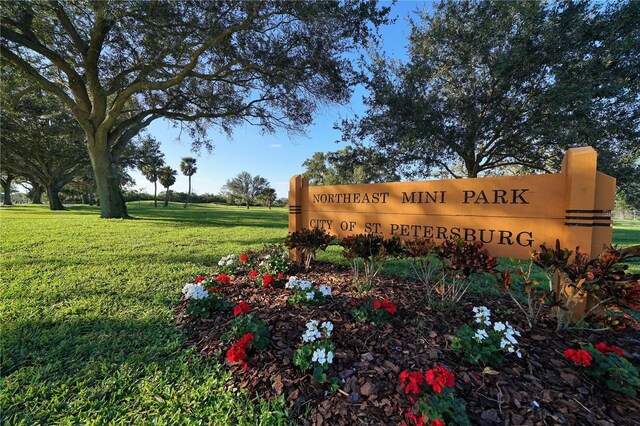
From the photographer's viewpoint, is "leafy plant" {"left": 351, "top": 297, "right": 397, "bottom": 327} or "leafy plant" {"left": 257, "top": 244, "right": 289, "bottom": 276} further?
"leafy plant" {"left": 257, "top": 244, "right": 289, "bottom": 276}

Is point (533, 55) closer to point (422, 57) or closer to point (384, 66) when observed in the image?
point (422, 57)

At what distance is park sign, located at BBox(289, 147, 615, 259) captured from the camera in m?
2.29

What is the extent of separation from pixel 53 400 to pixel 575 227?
4300mm

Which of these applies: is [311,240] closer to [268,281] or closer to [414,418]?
[268,281]

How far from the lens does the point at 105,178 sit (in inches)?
478


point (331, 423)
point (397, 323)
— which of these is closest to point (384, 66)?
point (397, 323)

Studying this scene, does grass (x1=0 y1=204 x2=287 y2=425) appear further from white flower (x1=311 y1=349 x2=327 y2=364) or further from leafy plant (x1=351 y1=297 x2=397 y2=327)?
leafy plant (x1=351 y1=297 x2=397 y2=327)

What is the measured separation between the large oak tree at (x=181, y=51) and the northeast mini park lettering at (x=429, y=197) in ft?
17.2

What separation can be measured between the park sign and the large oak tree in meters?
5.63

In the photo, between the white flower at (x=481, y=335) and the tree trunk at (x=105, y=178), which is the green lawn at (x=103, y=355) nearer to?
the white flower at (x=481, y=335)

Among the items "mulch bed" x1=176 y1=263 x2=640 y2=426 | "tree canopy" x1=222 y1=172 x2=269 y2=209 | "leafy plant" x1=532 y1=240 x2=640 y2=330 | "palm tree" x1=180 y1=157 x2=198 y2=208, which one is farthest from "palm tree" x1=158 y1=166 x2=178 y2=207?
"leafy plant" x1=532 y1=240 x2=640 y2=330

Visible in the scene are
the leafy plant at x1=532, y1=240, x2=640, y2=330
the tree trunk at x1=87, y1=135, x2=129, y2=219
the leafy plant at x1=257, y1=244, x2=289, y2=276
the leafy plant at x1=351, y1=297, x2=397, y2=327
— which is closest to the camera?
the leafy plant at x1=532, y1=240, x2=640, y2=330

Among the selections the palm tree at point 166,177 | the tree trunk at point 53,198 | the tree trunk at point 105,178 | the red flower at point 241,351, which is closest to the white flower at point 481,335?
the red flower at point 241,351

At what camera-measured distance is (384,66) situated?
9.89 metres
